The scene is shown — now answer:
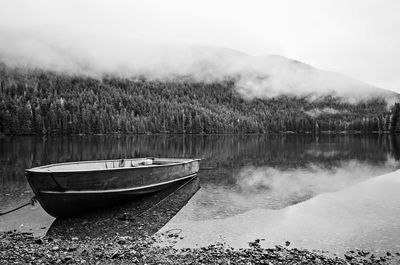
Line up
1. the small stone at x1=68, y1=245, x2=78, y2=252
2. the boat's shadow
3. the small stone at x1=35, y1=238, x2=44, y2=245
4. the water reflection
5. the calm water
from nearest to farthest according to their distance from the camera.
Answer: the small stone at x1=68, y1=245, x2=78, y2=252 < the small stone at x1=35, y1=238, x2=44, y2=245 < the water reflection < the calm water < the boat's shadow

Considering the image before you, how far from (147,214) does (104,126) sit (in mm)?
169805

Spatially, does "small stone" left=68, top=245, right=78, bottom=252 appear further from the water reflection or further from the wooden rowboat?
the wooden rowboat

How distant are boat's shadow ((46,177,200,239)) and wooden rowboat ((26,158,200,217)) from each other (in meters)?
0.60

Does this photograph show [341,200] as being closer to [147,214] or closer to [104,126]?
[147,214]

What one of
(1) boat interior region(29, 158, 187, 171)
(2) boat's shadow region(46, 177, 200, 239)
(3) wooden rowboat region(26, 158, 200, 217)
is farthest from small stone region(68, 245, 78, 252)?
(1) boat interior region(29, 158, 187, 171)

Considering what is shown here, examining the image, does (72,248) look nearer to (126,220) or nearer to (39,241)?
(39,241)

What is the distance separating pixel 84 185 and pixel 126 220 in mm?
3179

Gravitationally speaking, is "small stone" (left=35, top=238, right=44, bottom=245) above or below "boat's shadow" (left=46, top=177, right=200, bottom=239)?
above

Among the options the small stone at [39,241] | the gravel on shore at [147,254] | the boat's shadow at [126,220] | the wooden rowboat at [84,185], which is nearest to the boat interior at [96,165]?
the wooden rowboat at [84,185]

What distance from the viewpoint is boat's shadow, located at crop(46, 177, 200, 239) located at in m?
14.7

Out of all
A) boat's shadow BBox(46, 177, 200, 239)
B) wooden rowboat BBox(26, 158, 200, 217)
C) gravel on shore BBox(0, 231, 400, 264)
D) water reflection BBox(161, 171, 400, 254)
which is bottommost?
water reflection BBox(161, 171, 400, 254)

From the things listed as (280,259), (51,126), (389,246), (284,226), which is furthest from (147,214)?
(51,126)

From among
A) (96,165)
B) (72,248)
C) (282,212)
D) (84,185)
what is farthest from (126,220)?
(282,212)

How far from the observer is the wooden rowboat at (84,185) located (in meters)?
16.4
